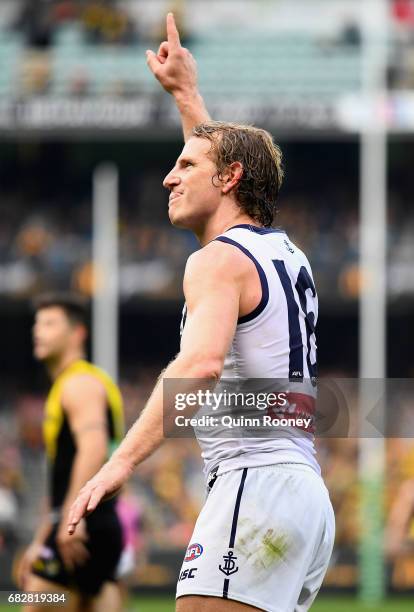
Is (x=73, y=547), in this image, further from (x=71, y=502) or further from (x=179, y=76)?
(x=179, y=76)

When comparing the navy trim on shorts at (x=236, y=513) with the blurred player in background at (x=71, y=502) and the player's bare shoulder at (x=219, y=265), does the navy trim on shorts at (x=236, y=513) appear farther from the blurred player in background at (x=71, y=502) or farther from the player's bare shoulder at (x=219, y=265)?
the blurred player in background at (x=71, y=502)

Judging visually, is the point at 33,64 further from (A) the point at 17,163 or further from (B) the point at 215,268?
(B) the point at 215,268

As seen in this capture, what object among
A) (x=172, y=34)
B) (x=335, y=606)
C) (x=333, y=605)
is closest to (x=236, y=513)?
(x=172, y=34)

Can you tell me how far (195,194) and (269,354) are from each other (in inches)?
23.3

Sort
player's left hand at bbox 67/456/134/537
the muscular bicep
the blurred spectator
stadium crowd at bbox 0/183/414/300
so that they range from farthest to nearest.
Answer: the blurred spectator, stadium crowd at bbox 0/183/414/300, the muscular bicep, player's left hand at bbox 67/456/134/537

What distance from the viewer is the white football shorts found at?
3967 millimetres

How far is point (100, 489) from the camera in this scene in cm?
369

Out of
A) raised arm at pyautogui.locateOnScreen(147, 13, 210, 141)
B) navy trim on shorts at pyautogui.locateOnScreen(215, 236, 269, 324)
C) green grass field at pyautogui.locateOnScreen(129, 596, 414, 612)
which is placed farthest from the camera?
green grass field at pyautogui.locateOnScreen(129, 596, 414, 612)

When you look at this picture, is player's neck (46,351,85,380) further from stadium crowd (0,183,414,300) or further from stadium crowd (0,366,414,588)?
stadium crowd (0,183,414,300)

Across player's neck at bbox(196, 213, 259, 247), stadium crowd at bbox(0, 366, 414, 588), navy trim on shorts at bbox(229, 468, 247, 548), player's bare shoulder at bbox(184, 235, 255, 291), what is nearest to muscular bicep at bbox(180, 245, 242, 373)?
player's bare shoulder at bbox(184, 235, 255, 291)

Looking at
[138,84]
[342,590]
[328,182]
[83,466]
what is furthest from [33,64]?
[83,466]

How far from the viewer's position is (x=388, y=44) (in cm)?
2281

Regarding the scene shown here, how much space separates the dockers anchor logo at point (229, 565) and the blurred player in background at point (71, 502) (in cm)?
261

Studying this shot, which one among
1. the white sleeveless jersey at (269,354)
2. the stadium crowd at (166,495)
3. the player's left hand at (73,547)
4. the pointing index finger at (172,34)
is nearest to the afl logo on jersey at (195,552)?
the white sleeveless jersey at (269,354)
